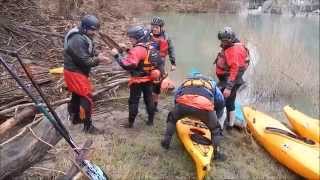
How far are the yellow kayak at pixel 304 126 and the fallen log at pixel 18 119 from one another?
16.1 ft

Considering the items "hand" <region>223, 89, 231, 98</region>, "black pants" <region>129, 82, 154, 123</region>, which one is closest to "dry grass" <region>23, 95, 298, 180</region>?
"black pants" <region>129, 82, 154, 123</region>

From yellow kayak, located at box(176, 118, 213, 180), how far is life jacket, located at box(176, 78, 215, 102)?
71cm

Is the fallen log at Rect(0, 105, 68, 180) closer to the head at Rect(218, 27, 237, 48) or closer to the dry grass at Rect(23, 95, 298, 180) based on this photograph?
the dry grass at Rect(23, 95, 298, 180)

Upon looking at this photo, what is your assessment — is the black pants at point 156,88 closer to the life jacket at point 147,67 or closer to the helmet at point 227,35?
the life jacket at point 147,67

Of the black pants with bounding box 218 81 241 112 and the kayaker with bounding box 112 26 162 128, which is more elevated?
the kayaker with bounding box 112 26 162 128

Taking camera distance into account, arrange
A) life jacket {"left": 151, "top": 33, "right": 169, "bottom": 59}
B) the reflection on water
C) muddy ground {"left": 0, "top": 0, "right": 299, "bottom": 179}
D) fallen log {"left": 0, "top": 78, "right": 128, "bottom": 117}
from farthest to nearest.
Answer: the reflection on water < life jacket {"left": 151, "top": 33, "right": 169, "bottom": 59} < fallen log {"left": 0, "top": 78, "right": 128, "bottom": 117} < muddy ground {"left": 0, "top": 0, "right": 299, "bottom": 179}

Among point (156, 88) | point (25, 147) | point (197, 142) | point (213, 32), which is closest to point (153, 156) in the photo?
point (197, 142)

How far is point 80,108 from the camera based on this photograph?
6.58m

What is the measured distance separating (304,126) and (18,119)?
5355 millimetres

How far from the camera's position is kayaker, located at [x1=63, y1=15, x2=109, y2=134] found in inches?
239

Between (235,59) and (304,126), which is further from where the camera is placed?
(304,126)

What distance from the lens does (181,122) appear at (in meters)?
7.42

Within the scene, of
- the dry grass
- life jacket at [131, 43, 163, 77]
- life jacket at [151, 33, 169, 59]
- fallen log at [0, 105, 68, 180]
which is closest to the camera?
fallen log at [0, 105, 68, 180]

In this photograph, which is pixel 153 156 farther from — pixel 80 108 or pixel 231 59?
pixel 231 59
